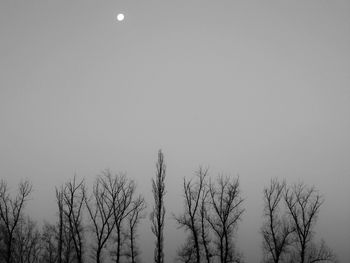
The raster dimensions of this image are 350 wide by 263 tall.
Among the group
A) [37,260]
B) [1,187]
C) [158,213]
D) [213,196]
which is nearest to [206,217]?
[213,196]

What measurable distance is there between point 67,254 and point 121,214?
12.8 metres

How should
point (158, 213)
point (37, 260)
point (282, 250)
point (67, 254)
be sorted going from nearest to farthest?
point (158, 213)
point (282, 250)
point (67, 254)
point (37, 260)

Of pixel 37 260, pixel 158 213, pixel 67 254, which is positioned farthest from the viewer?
pixel 37 260

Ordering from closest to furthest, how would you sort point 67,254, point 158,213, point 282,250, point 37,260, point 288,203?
point 158,213 → point 282,250 → point 288,203 → point 67,254 → point 37,260

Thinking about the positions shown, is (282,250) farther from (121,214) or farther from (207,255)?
(121,214)

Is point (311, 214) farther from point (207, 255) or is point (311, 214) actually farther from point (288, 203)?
point (207, 255)

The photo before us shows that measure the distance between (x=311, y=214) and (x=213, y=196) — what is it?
10239 millimetres

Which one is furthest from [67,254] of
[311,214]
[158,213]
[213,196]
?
[311,214]

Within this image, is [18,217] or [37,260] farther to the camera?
[37,260]

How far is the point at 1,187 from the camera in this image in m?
32.6

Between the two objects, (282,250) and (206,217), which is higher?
(206,217)

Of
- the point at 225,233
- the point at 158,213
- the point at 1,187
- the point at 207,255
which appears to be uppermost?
the point at 1,187

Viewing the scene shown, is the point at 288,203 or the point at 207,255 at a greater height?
the point at 288,203

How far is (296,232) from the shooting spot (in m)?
32.0
